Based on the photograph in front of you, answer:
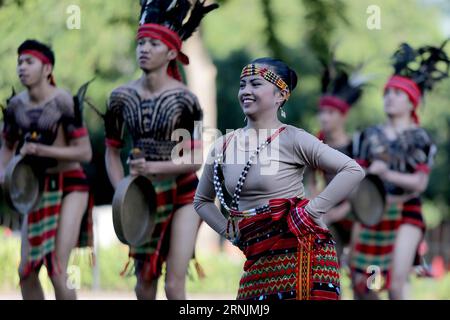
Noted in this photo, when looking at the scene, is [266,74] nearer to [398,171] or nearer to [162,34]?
[162,34]

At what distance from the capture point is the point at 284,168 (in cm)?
627

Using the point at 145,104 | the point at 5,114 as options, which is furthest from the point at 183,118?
the point at 5,114

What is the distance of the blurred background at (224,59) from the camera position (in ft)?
46.5

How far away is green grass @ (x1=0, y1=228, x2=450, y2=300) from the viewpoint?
14797mm

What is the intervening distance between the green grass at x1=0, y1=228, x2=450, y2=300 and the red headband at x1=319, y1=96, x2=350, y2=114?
3.83m

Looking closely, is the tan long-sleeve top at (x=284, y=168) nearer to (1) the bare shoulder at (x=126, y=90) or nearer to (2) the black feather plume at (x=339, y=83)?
(1) the bare shoulder at (x=126, y=90)

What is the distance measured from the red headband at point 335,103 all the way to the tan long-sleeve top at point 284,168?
491cm

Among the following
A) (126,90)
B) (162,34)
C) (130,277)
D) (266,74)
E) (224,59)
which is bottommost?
(130,277)

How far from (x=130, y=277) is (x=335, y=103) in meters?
4.80

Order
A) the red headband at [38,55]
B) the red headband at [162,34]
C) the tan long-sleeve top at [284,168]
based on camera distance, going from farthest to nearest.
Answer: the red headband at [38,55] < the red headband at [162,34] < the tan long-sleeve top at [284,168]

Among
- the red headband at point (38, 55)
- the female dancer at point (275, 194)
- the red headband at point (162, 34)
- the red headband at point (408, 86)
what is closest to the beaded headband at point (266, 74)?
the female dancer at point (275, 194)

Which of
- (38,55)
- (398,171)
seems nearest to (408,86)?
(398,171)

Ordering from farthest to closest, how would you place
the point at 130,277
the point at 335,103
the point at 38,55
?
the point at 130,277 < the point at 335,103 < the point at 38,55

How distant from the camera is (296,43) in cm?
1934
